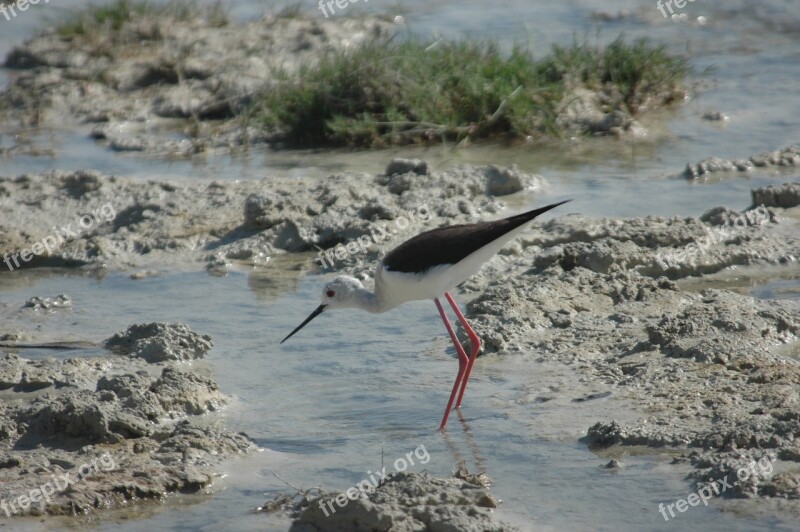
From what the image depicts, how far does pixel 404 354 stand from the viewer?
17.2 ft

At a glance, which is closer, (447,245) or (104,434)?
(104,434)

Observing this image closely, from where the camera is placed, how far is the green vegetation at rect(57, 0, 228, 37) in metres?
11.5

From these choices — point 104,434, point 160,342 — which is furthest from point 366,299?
point 104,434

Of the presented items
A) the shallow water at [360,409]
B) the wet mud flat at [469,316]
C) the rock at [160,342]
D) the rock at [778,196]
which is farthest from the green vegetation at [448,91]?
the rock at [160,342]

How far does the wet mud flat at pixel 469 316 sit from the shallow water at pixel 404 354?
14 cm

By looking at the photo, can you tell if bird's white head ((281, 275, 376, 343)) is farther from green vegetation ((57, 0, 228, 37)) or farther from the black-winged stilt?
green vegetation ((57, 0, 228, 37))

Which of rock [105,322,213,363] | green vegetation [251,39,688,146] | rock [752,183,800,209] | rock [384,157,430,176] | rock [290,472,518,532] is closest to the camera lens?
rock [290,472,518,532]

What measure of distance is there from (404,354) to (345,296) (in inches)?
15.2

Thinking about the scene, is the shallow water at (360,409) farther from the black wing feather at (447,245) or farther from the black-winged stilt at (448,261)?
the black wing feather at (447,245)

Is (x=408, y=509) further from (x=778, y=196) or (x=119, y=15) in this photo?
(x=119, y=15)

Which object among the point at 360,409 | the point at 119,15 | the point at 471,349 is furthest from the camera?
the point at 119,15

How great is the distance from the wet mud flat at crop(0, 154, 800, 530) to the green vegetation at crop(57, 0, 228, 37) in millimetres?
4120

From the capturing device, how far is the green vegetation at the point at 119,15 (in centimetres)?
1145

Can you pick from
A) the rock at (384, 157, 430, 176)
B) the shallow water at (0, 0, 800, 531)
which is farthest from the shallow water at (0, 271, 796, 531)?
the rock at (384, 157, 430, 176)
